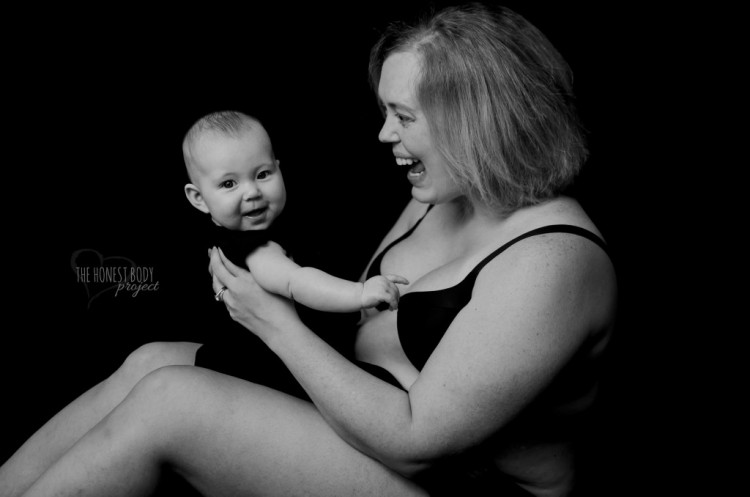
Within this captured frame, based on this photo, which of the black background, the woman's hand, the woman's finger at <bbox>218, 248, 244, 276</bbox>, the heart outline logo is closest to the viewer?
the woman's hand

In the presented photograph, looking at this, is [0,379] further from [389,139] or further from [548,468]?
[548,468]

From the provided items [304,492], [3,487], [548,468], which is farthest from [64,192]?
[548,468]

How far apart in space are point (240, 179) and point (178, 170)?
0.65m

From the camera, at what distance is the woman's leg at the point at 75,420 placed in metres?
1.88

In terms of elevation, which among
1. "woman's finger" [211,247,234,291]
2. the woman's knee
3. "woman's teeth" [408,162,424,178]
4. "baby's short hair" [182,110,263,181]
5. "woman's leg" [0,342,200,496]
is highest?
"baby's short hair" [182,110,263,181]

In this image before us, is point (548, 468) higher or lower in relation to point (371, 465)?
lower

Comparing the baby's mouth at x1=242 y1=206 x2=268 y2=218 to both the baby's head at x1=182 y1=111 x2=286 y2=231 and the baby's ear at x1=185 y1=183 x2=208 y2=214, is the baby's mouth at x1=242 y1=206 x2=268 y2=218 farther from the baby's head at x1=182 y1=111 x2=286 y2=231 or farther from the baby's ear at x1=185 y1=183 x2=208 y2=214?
the baby's ear at x1=185 y1=183 x2=208 y2=214

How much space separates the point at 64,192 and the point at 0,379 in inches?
28.5

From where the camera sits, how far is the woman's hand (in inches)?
65.7

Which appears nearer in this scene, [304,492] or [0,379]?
[304,492]

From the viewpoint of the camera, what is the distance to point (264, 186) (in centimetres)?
180

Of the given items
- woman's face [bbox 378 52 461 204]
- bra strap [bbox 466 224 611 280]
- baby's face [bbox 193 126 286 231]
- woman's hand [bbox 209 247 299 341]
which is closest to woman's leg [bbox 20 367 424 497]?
woman's hand [bbox 209 247 299 341]

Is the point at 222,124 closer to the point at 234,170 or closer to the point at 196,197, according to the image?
the point at 234,170

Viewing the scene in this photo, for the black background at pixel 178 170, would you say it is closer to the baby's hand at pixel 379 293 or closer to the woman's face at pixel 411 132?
the woman's face at pixel 411 132
